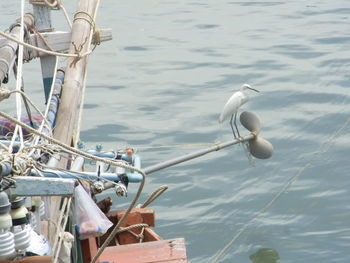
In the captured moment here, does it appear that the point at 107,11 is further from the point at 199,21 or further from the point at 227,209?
the point at 227,209

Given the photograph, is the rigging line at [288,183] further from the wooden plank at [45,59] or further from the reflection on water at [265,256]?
the wooden plank at [45,59]

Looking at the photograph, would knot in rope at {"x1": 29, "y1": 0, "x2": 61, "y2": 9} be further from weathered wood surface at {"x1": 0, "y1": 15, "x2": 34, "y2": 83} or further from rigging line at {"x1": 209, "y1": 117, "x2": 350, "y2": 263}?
rigging line at {"x1": 209, "y1": 117, "x2": 350, "y2": 263}

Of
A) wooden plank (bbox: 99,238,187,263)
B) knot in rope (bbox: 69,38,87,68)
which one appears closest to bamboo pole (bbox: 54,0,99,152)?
knot in rope (bbox: 69,38,87,68)

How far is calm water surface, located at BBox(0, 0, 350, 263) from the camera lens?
44.6 ft

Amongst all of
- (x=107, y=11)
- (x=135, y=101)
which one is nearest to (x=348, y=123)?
(x=135, y=101)

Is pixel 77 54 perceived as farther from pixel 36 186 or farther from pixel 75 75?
pixel 36 186

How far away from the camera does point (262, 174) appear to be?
50.9ft

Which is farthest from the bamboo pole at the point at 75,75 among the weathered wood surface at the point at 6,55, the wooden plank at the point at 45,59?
the weathered wood surface at the point at 6,55

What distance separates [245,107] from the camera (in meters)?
18.7

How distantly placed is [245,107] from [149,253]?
10.6 m

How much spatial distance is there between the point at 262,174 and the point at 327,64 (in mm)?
7605

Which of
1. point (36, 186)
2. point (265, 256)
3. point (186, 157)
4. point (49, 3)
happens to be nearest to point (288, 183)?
point (265, 256)

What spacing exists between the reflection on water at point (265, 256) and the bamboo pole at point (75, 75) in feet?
11.3

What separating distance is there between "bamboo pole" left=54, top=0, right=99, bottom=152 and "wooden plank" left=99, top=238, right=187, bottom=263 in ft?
5.68
